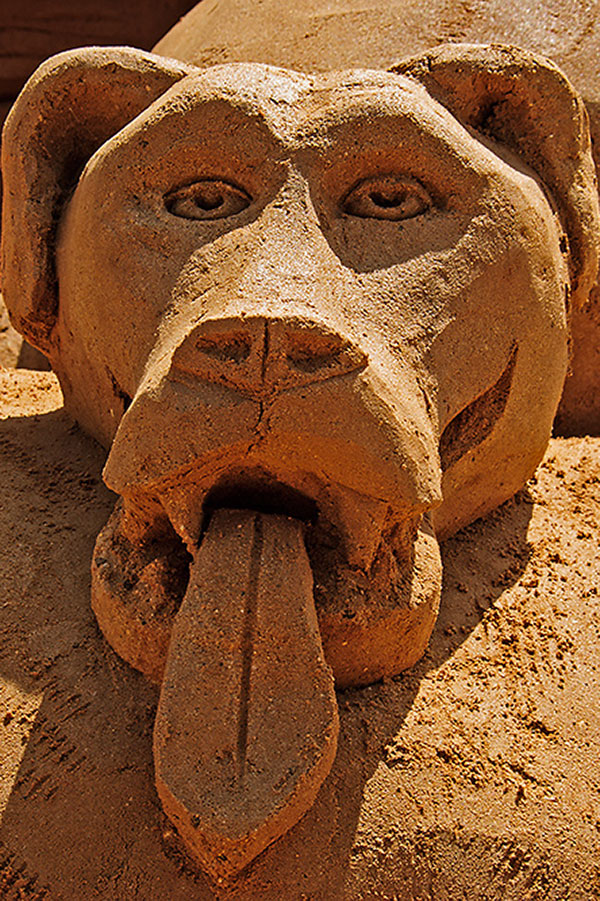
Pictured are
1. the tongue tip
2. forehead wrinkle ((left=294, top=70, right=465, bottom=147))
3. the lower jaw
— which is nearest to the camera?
the tongue tip

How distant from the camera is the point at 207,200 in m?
1.61

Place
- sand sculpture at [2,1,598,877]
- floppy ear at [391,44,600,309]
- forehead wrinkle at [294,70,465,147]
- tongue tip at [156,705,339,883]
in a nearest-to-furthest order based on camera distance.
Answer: tongue tip at [156,705,339,883] → sand sculpture at [2,1,598,877] → forehead wrinkle at [294,70,465,147] → floppy ear at [391,44,600,309]

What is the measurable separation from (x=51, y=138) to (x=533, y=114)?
3.22 ft

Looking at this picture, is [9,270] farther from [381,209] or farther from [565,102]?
[565,102]

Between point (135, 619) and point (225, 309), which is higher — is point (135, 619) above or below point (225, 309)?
below

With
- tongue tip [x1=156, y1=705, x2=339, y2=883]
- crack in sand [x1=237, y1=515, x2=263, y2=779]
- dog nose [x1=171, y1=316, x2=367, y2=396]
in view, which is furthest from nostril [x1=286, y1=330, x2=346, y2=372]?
tongue tip [x1=156, y1=705, x2=339, y2=883]

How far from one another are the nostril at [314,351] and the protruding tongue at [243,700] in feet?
0.83

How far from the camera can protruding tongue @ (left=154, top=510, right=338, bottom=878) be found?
3.97 feet

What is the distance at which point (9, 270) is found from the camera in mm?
1946

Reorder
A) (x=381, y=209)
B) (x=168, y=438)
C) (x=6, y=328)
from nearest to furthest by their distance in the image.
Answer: (x=168, y=438), (x=381, y=209), (x=6, y=328)

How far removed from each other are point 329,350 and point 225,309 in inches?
6.7

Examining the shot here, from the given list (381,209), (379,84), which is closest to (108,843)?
(381,209)

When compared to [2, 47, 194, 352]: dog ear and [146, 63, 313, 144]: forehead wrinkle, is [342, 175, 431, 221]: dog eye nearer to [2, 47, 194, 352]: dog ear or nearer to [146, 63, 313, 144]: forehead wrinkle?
[146, 63, 313, 144]: forehead wrinkle

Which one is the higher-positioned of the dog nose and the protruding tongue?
the dog nose
